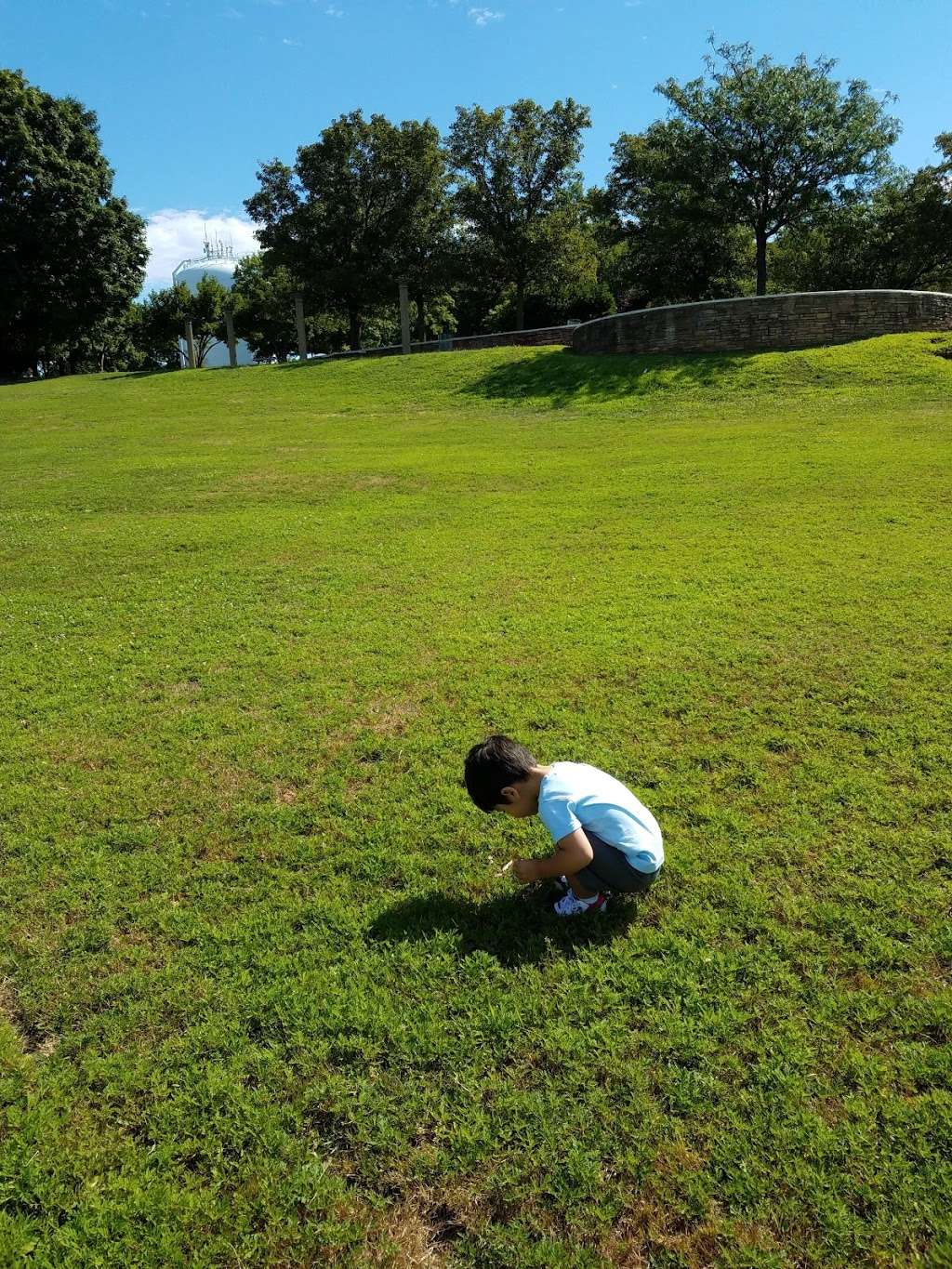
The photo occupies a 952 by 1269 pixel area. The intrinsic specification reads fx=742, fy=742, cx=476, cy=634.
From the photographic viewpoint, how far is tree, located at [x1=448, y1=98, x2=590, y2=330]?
34.8 metres

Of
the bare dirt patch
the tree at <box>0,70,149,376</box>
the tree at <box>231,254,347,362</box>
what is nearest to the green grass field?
the bare dirt patch

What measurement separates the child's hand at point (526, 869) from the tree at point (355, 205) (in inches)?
1461

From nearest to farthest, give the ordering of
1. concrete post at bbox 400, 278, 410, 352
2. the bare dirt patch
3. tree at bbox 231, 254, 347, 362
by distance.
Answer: the bare dirt patch → concrete post at bbox 400, 278, 410, 352 → tree at bbox 231, 254, 347, 362

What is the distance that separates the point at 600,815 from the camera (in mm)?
3113

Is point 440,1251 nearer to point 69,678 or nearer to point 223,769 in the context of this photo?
point 223,769

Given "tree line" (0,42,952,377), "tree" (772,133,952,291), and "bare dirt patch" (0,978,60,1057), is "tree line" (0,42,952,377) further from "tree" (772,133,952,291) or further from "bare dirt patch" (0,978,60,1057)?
"bare dirt patch" (0,978,60,1057)

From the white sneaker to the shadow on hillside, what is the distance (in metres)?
17.3

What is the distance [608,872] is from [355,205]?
3930cm

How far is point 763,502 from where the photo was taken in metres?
9.27

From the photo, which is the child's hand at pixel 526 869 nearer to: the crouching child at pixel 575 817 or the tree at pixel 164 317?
the crouching child at pixel 575 817

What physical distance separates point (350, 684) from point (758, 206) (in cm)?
2744

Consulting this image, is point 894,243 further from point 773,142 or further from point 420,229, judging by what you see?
point 420,229

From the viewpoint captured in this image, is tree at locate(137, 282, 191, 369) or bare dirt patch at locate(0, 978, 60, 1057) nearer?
bare dirt patch at locate(0, 978, 60, 1057)

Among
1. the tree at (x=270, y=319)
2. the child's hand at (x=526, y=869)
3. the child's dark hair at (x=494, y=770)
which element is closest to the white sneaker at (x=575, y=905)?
the child's hand at (x=526, y=869)
